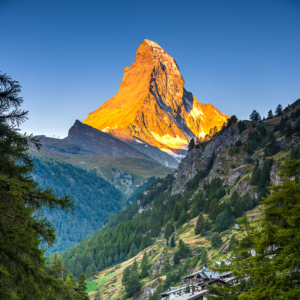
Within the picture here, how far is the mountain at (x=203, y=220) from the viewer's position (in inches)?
4200

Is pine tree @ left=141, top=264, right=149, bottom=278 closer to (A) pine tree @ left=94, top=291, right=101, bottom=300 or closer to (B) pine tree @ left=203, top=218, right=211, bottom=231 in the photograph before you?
(A) pine tree @ left=94, top=291, right=101, bottom=300

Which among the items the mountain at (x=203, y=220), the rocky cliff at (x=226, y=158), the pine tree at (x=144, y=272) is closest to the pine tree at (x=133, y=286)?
the mountain at (x=203, y=220)

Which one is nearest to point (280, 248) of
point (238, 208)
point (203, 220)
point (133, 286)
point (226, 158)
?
point (133, 286)

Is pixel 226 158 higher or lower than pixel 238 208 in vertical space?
higher

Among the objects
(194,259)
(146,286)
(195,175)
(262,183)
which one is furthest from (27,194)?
(195,175)

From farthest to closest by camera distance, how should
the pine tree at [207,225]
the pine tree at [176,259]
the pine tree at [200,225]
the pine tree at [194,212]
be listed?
1. the pine tree at [194,212]
2. the pine tree at [200,225]
3. the pine tree at [207,225]
4. the pine tree at [176,259]

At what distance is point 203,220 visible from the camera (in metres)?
124

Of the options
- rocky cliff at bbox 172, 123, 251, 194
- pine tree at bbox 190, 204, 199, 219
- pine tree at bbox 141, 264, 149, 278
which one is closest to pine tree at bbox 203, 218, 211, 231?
pine tree at bbox 190, 204, 199, 219

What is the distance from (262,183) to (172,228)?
166 ft

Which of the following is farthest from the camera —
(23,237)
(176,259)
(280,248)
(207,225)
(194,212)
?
(194,212)

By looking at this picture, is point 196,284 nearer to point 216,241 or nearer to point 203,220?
point 216,241

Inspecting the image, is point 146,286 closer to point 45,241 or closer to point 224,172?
point 224,172

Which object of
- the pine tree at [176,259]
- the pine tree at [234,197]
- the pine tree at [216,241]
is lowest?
the pine tree at [176,259]

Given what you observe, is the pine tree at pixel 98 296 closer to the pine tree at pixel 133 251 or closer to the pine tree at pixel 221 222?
the pine tree at pixel 133 251
